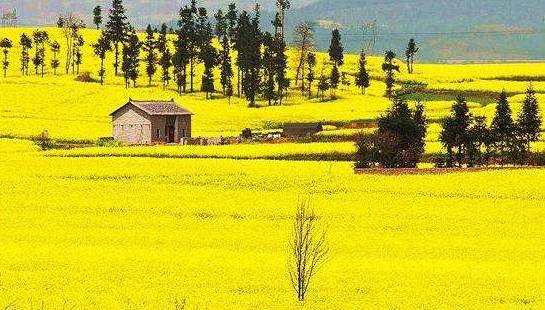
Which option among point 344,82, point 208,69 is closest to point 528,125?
point 208,69

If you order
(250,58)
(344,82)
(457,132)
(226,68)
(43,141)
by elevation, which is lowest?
(43,141)

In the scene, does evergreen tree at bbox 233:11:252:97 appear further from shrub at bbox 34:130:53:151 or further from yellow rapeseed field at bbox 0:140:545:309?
yellow rapeseed field at bbox 0:140:545:309

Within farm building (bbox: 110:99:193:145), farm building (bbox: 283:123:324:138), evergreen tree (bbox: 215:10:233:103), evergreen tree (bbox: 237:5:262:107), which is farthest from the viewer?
evergreen tree (bbox: 215:10:233:103)

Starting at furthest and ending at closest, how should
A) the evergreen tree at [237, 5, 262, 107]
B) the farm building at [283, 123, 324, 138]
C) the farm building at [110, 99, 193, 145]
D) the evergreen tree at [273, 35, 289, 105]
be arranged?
the evergreen tree at [273, 35, 289, 105]
the evergreen tree at [237, 5, 262, 107]
the farm building at [110, 99, 193, 145]
the farm building at [283, 123, 324, 138]

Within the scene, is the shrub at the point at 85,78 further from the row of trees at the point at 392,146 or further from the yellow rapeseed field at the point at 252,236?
the row of trees at the point at 392,146

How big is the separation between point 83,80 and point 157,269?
112m

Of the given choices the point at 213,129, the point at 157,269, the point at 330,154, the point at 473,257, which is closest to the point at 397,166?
the point at 330,154

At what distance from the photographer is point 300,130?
85.1 meters

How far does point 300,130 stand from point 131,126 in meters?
16.8

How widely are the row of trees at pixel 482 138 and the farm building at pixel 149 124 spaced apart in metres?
33.4

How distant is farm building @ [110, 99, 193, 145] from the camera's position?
8631 cm

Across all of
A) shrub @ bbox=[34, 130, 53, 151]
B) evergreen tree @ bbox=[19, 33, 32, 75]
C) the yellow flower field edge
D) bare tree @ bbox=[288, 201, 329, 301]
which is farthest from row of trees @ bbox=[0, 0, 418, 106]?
bare tree @ bbox=[288, 201, 329, 301]

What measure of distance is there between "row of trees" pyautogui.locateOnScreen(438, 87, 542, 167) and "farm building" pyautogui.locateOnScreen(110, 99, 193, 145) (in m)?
33.4

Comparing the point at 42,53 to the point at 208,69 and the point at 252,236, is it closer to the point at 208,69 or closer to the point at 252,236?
the point at 208,69
